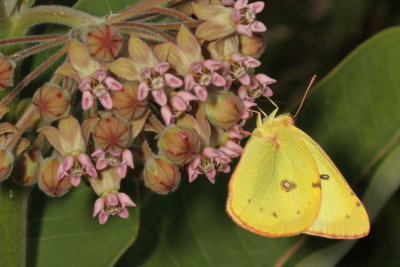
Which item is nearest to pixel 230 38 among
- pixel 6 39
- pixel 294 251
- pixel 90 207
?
pixel 6 39

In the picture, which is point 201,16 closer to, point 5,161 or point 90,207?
point 5,161

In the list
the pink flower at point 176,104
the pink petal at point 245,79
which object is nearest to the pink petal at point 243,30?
the pink petal at point 245,79

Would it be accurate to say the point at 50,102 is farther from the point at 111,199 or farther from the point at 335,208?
the point at 335,208

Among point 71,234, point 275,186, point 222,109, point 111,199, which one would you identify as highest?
point 222,109

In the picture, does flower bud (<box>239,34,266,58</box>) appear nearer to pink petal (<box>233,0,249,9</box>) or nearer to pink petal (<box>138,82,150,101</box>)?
pink petal (<box>233,0,249,9</box>)

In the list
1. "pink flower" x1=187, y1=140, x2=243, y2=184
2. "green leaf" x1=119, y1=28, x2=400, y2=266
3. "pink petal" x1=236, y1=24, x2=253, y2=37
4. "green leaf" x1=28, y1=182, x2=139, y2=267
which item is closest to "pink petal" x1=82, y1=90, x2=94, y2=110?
"pink flower" x1=187, y1=140, x2=243, y2=184

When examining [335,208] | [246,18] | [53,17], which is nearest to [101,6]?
[53,17]
